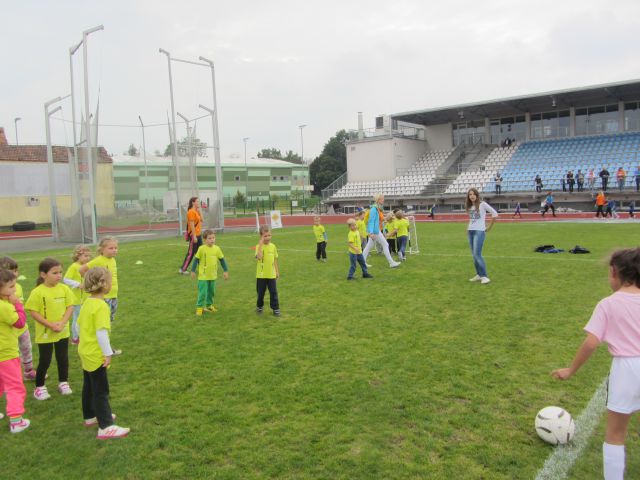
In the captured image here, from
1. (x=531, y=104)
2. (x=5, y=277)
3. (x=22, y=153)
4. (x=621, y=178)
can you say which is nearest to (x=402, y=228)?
(x=5, y=277)

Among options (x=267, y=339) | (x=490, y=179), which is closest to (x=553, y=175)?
(x=490, y=179)

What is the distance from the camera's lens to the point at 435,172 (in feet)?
139

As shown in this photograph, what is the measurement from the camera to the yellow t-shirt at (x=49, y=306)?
4.69 metres

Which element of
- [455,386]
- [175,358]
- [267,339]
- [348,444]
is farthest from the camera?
[267,339]

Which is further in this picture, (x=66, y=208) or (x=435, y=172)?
(x=435, y=172)

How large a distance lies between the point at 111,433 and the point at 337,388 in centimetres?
206

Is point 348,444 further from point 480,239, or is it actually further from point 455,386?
point 480,239

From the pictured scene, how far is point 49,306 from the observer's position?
4758 millimetres

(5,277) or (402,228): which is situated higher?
(5,277)

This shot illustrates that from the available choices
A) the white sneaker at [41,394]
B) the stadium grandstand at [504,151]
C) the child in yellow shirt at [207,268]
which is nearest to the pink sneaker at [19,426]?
the white sneaker at [41,394]

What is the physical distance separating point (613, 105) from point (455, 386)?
134ft

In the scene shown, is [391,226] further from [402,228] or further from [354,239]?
[354,239]

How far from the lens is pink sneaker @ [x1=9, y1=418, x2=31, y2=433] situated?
4152mm

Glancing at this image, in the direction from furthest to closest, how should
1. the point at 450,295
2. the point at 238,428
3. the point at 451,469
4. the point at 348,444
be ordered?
the point at 450,295 < the point at 238,428 < the point at 348,444 < the point at 451,469
